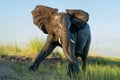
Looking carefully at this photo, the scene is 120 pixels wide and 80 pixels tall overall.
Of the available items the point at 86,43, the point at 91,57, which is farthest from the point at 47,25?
the point at 91,57

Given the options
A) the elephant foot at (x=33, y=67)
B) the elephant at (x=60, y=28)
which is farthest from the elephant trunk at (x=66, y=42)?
the elephant foot at (x=33, y=67)

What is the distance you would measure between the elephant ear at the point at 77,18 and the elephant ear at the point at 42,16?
0.51m

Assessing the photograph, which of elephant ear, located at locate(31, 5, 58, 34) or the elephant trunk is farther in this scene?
elephant ear, located at locate(31, 5, 58, 34)

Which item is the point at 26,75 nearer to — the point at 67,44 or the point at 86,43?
the point at 67,44

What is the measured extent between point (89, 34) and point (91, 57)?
3203mm

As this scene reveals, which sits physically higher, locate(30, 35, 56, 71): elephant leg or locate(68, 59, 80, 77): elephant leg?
locate(30, 35, 56, 71): elephant leg

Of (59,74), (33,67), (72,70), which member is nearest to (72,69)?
(72,70)

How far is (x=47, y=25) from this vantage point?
1280cm

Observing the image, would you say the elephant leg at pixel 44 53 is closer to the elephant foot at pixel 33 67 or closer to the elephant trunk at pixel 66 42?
the elephant foot at pixel 33 67

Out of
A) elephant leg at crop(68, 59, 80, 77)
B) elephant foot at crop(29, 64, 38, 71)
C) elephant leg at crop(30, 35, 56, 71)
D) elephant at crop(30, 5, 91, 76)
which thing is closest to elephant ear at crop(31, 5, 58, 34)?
elephant at crop(30, 5, 91, 76)

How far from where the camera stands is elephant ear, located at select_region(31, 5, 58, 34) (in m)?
12.9

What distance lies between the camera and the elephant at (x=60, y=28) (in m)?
11.9

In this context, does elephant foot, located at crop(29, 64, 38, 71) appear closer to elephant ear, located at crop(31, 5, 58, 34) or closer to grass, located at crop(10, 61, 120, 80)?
grass, located at crop(10, 61, 120, 80)

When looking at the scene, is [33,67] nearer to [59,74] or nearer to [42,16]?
[59,74]
